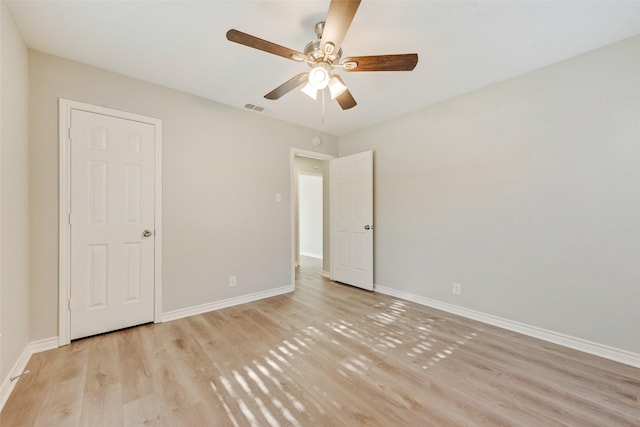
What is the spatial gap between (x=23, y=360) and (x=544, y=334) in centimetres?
427

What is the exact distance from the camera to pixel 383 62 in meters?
1.80

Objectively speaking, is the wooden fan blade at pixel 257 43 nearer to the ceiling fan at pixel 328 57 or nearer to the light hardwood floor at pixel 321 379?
the ceiling fan at pixel 328 57

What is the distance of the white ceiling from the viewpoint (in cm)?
176

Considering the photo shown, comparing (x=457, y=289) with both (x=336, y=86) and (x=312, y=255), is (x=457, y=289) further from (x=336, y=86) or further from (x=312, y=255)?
(x=312, y=255)

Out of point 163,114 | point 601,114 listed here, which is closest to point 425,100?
point 601,114

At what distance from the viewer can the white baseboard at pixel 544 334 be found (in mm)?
2049

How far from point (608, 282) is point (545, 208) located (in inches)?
28.2

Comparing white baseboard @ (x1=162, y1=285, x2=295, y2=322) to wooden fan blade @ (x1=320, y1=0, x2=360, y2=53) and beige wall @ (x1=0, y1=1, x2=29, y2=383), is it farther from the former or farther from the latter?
wooden fan blade @ (x1=320, y1=0, x2=360, y2=53)

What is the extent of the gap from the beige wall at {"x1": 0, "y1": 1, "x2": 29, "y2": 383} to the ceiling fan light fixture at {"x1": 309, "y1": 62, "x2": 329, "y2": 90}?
1916 mm

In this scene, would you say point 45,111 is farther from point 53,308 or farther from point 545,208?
point 545,208

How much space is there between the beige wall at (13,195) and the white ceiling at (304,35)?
0.29 meters

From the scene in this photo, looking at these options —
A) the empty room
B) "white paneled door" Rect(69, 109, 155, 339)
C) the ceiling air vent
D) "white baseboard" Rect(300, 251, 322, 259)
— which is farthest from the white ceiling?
"white baseboard" Rect(300, 251, 322, 259)

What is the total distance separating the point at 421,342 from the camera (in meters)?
2.36

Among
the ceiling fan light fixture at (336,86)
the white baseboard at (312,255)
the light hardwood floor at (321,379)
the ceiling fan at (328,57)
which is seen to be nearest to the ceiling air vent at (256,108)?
the ceiling fan at (328,57)
